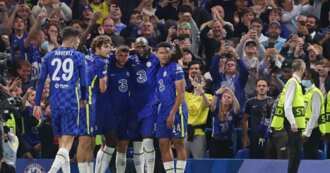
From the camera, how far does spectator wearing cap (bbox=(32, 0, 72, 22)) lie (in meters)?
28.7

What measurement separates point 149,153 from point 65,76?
2.15m

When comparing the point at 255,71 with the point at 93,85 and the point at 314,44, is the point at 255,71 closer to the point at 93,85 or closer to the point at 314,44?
the point at 314,44

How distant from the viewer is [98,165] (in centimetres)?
2205

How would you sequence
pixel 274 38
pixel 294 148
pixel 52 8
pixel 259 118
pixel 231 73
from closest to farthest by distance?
pixel 294 148 → pixel 259 118 → pixel 231 73 → pixel 274 38 → pixel 52 8

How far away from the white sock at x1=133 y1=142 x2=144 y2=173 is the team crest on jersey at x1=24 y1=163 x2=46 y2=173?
2.66 m

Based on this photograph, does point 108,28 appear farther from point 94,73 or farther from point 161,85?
point 161,85

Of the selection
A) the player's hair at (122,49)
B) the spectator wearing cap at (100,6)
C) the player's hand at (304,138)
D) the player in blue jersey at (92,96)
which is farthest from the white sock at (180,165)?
the spectator wearing cap at (100,6)

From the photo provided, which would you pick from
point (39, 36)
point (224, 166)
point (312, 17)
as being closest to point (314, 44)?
point (312, 17)

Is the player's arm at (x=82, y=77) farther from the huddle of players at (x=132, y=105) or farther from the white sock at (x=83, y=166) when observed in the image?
the white sock at (x=83, y=166)

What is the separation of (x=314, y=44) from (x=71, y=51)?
7.27 m

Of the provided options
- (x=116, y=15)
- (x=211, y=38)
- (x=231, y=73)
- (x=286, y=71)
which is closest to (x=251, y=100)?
(x=231, y=73)

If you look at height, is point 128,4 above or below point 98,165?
above

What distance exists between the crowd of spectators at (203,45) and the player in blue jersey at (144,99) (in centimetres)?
189

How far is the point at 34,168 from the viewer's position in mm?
24453
